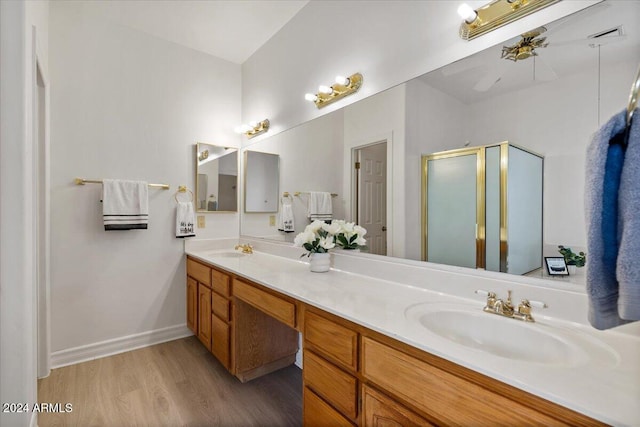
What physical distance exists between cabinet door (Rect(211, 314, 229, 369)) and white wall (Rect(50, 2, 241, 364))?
0.77 metres

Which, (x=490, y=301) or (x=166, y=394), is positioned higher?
(x=490, y=301)

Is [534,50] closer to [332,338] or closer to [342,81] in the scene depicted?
[342,81]

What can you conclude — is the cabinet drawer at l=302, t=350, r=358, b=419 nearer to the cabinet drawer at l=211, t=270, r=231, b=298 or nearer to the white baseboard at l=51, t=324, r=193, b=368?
the cabinet drawer at l=211, t=270, r=231, b=298

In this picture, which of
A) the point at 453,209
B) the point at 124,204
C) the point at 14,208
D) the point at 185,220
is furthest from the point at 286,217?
the point at 14,208

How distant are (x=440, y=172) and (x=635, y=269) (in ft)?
3.14

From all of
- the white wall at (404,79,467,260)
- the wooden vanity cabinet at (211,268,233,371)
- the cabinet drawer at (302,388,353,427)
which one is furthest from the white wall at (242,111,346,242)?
the cabinet drawer at (302,388,353,427)

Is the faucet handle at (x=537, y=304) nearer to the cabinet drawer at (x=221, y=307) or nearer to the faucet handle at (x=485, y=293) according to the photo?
the faucet handle at (x=485, y=293)

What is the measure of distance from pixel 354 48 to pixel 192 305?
2.40m

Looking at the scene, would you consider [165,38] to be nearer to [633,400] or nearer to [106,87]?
[106,87]

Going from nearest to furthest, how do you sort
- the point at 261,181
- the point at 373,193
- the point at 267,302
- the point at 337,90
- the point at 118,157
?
the point at 267,302 → the point at 373,193 → the point at 337,90 → the point at 118,157 → the point at 261,181

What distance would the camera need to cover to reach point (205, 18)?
2396 mm

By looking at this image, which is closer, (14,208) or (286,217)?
(14,208)

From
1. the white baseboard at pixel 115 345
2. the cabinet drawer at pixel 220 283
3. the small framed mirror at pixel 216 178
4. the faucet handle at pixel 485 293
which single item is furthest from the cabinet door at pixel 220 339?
the faucet handle at pixel 485 293

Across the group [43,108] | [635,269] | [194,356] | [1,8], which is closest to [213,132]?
[43,108]
